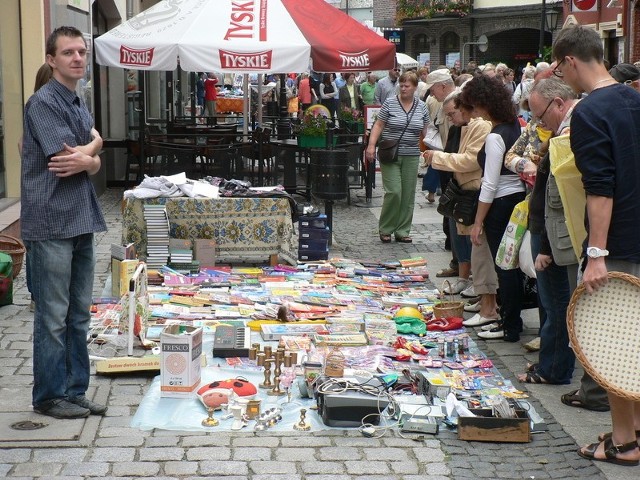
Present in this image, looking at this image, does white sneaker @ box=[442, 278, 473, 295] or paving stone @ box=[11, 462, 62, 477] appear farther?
white sneaker @ box=[442, 278, 473, 295]

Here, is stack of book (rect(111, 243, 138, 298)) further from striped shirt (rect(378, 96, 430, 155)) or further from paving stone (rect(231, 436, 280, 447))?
striped shirt (rect(378, 96, 430, 155))

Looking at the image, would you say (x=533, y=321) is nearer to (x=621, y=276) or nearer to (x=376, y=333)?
(x=376, y=333)

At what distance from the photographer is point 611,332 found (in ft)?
16.2

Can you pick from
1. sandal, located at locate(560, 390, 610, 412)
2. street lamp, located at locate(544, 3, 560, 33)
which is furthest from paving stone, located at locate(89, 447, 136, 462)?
street lamp, located at locate(544, 3, 560, 33)

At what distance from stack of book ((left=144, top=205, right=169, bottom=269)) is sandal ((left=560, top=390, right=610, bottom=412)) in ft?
16.1

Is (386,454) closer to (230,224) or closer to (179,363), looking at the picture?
(179,363)

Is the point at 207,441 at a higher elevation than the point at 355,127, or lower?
lower

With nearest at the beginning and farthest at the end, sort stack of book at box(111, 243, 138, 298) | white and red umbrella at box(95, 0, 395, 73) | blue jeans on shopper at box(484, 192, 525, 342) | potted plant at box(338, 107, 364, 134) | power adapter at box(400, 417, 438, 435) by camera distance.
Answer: power adapter at box(400, 417, 438, 435) → blue jeans on shopper at box(484, 192, 525, 342) → stack of book at box(111, 243, 138, 298) → white and red umbrella at box(95, 0, 395, 73) → potted plant at box(338, 107, 364, 134)

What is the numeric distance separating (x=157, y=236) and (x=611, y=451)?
587 cm

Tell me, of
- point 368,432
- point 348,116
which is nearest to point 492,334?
point 368,432

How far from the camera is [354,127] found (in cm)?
1636

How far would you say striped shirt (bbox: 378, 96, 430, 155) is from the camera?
Answer: 11.8m

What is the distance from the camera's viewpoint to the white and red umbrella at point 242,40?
12516 millimetres

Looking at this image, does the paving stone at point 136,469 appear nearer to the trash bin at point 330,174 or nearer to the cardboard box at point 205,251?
the cardboard box at point 205,251
